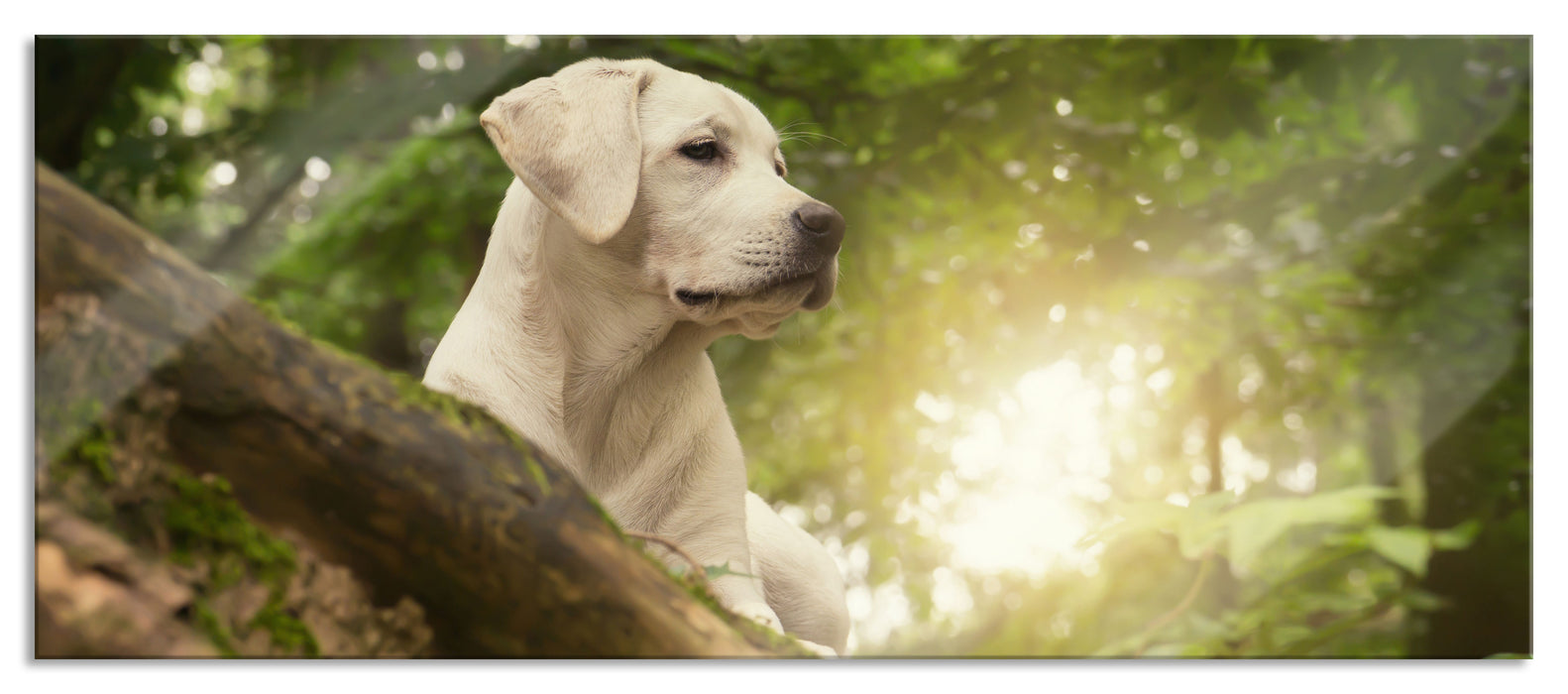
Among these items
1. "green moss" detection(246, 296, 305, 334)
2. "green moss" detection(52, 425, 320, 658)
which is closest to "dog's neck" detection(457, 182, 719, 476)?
"green moss" detection(246, 296, 305, 334)

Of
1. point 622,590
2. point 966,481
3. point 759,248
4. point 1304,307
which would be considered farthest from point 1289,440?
point 622,590

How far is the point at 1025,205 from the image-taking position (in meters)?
3.47

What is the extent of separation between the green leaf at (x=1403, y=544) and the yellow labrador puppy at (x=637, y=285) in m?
1.81

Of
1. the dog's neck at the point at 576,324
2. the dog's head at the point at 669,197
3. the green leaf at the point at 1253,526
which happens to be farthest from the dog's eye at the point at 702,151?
the green leaf at the point at 1253,526

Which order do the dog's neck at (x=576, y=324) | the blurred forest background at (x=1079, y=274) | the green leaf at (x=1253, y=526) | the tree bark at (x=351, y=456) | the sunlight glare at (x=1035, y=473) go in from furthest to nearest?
the sunlight glare at (x=1035, y=473), the blurred forest background at (x=1079, y=274), the green leaf at (x=1253, y=526), the dog's neck at (x=576, y=324), the tree bark at (x=351, y=456)

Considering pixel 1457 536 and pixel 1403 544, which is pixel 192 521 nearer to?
pixel 1403 544

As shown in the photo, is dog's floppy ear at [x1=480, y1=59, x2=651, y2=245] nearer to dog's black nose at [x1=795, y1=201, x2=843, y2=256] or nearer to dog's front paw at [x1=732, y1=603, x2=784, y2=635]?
dog's black nose at [x1=795, y1=201, x2=843, y2=256]

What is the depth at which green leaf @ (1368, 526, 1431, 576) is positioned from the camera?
2.89 meters

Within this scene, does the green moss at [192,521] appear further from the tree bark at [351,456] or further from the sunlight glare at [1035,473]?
the sunlight glare at [1035,473]

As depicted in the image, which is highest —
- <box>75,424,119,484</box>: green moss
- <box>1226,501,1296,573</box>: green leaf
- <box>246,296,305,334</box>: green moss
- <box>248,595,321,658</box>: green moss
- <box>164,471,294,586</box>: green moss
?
<box>246,296,305,334</box>: green moss

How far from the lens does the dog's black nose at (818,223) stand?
1976mm

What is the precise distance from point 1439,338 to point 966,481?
146cm

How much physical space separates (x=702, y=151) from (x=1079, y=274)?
1843 millimetres

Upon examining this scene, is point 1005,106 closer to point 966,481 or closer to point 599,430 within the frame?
point 966,481
